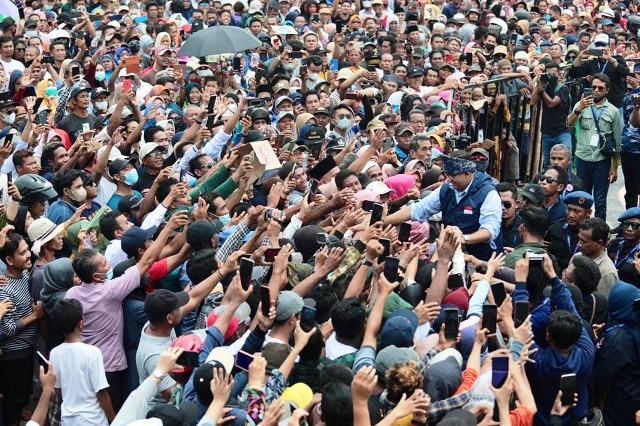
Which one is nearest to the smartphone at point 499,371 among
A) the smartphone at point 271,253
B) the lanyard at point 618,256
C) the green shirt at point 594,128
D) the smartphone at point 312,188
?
the smartphone at point 271,253

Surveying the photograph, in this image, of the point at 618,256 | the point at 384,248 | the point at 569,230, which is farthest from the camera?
the point at 569,230

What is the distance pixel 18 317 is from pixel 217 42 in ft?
22.2

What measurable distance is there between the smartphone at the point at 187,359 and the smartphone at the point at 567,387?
2.01 meters

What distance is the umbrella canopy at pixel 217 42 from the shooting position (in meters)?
13.5

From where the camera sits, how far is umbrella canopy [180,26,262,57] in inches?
530

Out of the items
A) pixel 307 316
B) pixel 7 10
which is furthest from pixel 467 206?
pixel 7 10

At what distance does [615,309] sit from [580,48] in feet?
38.0

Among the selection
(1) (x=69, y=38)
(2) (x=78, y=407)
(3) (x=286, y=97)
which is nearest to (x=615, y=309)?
(2) (x=78, y=407)

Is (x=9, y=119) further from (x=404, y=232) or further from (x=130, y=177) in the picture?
(x=404, y=232)

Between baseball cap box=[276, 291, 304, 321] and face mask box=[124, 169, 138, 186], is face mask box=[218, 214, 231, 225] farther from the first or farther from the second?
baseball cap box=[276, 291, 304, 321]

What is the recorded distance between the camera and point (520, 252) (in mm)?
7934

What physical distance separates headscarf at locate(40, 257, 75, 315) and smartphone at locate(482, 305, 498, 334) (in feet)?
9.51

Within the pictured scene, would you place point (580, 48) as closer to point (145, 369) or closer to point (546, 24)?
point (546, 24)

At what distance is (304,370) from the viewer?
20.1 feet
